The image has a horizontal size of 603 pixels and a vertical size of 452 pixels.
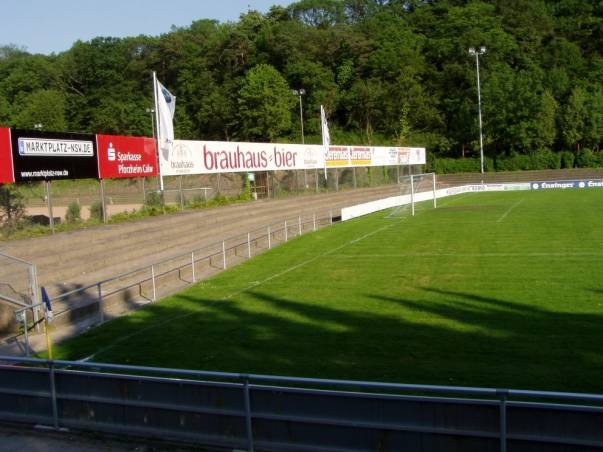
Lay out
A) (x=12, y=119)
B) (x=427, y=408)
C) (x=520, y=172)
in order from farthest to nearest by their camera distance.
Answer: (x=12, y=119) < (x=520, y=172) < (x=427, y=408)

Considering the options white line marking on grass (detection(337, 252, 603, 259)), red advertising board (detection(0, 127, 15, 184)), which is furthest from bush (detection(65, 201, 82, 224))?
white line marking on grass (detection(337, 252, 603, 259))

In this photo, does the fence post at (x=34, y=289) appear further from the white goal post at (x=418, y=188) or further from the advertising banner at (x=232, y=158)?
the white goal post at (x=418, y=188)

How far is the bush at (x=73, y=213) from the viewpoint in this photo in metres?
25.3

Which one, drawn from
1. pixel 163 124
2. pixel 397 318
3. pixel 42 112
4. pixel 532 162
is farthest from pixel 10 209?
pixel 42 112

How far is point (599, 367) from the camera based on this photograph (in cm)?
1116

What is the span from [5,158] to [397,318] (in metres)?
14.2

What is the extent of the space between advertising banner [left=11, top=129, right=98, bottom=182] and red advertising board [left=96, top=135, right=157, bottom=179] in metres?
0.56

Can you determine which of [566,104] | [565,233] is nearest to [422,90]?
[566,104]

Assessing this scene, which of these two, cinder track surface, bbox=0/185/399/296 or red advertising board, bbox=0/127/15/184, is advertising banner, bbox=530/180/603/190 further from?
red advertising board, bbox=0/127/15/184

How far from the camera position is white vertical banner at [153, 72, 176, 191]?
30031 mm

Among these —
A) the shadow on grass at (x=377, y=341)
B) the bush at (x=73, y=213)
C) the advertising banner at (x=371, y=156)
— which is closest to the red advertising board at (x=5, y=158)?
the bush at (x=73, y=213)

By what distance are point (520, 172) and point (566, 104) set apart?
15896mm

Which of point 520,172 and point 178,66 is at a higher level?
point 178,66

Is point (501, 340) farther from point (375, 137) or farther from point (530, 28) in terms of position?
point (530, 28)
